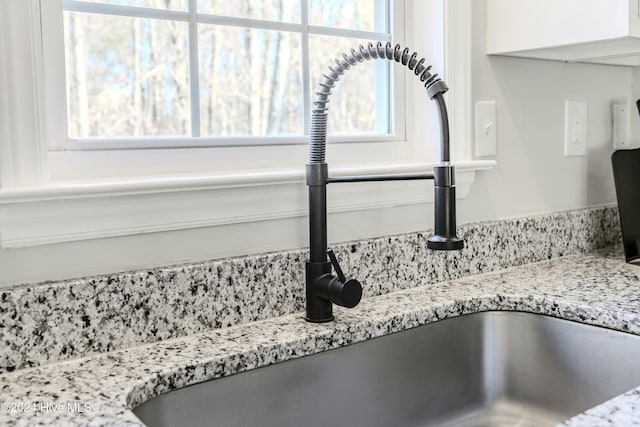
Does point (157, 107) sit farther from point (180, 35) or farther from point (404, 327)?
point (404, 327)

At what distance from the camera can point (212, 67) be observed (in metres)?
1.16

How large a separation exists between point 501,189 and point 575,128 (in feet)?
1.00

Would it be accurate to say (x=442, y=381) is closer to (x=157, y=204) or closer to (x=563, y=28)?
(x=157, y=204)

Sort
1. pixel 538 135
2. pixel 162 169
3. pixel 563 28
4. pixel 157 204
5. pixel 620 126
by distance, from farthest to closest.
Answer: pixel 620 126, pixel 538 135, pixel 563 28, pixel 162 169, pixel 157 204

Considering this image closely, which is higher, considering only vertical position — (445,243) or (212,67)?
(212,67)

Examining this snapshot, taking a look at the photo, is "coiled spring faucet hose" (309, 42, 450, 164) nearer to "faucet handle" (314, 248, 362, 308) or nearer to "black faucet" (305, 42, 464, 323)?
"black faucet" (305, 42, 464, 323)

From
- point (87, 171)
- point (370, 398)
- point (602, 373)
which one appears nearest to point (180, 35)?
point (87, 171)

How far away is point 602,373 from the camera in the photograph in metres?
1.12

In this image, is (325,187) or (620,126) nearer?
(325,187)

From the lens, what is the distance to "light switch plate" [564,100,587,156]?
1592 millimetres

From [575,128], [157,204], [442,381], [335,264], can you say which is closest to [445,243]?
[335,264]

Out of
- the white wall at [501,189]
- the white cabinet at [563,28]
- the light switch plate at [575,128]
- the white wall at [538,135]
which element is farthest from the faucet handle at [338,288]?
the light switch plate at [575,128]

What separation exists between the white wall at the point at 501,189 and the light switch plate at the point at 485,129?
0.07 ft

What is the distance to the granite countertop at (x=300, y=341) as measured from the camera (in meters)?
0.75
